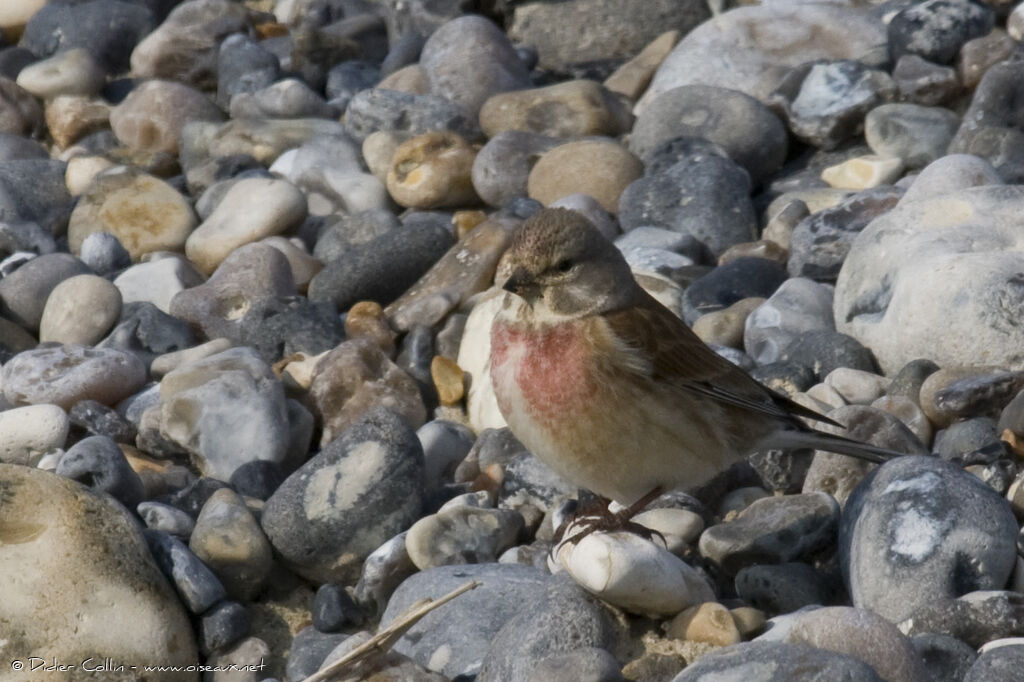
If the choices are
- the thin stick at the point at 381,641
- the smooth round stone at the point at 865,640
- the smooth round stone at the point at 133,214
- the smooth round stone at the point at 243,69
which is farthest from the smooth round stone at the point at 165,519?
the smooth round stone at the point at 243,69

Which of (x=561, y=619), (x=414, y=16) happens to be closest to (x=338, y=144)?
(x=414, y=16)

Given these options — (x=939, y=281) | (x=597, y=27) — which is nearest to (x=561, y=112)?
(x=597, y=27)

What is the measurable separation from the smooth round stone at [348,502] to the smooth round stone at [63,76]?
5.36 m

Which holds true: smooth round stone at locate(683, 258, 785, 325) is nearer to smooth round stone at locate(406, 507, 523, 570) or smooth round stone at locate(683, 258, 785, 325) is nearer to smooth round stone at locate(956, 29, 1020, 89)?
smooth round stone at locate(406, 507, 523, 570)

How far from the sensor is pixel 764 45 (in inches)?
341

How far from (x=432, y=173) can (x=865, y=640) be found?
4.68 meters

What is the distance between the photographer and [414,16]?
10031mm

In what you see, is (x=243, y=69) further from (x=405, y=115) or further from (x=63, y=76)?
(x=405, y=115)

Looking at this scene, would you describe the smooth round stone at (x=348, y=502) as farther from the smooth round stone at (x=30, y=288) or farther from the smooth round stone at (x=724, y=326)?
the smooth round stone at (x=30, y=288)

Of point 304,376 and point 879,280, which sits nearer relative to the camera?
point 879,280

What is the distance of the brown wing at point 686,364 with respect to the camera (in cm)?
453

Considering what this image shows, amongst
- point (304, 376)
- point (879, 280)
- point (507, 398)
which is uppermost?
point (507, 398)

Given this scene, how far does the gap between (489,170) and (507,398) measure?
352 cm

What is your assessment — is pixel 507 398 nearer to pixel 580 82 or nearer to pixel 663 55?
pixel 580 82
